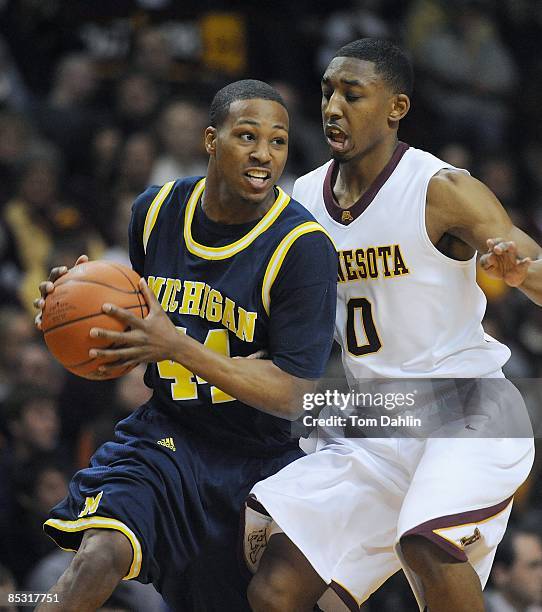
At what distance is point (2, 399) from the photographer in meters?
6.77

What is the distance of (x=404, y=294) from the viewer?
14.9ft

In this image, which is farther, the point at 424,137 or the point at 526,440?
the point at 424,137

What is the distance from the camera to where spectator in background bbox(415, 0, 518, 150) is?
32.7 feet

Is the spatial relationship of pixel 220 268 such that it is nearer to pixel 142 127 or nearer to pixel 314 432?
pixel 314 432

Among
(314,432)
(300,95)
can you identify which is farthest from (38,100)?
(314,432)

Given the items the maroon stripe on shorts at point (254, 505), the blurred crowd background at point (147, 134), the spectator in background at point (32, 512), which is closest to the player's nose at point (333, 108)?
the maroon stripe on shorts at point (254, 505)

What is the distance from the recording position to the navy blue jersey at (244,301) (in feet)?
13.9

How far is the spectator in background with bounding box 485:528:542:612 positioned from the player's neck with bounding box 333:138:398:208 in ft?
8.59

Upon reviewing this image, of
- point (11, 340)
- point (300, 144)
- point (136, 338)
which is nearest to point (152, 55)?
point (300, 144)

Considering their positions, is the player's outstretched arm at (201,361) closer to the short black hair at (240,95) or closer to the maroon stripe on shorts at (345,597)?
the maroon stripe on shorts at (345,597)

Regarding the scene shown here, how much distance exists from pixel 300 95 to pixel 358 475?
5541mm

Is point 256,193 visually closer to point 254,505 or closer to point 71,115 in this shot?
point 254,505

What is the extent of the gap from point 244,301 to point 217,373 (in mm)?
378

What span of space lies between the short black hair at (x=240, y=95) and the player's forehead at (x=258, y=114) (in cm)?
2
